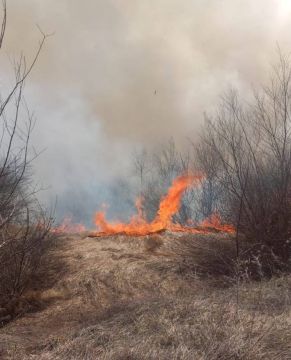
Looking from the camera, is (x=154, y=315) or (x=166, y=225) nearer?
(x=154, y=315)

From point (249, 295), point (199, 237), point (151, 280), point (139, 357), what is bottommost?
point (139, 357)

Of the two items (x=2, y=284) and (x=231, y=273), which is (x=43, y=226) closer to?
(x=2, y=284)

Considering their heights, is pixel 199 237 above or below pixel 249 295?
above

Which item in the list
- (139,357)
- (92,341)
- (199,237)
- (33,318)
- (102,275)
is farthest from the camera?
(199,237)

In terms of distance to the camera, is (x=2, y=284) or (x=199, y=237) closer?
(x=2, y=284)

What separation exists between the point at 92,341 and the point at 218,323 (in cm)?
141

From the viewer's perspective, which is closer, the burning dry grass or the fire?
the burning dry grass

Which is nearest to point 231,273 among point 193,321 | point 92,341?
point 193,321

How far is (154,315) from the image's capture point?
5797mm

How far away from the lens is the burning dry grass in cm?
453

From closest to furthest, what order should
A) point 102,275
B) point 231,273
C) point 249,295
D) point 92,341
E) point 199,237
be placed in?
point 92,341 < point 249,295 < point 231,273 < point 102,275 < point 199,237

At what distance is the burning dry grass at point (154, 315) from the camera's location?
4.53m

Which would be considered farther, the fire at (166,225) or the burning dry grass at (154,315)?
the fire at (166,225)

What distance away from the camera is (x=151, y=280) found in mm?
10133
